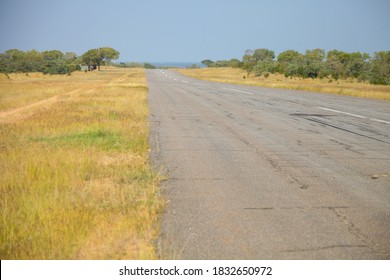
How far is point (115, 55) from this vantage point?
125 m

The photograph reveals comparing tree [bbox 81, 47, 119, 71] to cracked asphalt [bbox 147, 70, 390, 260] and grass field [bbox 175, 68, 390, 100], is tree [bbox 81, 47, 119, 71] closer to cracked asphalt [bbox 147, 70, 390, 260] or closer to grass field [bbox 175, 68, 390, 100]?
grass field [bbox 175, 68, 390, 100]

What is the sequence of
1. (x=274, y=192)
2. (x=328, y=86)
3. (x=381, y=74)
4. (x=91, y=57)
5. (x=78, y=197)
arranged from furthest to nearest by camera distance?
1. (x=91, y=57)
2. (x=381, y=74)
3. (x=328, y=86)
4. (x=274, y=192)
5. (x=78, y=197)

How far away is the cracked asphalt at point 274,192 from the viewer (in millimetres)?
3674

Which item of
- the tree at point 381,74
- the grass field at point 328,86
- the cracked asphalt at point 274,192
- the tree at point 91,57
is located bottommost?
the cracked asphalt at point 274,192

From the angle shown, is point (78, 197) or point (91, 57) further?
point (91, 57)

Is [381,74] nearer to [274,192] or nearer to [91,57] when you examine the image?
[274,192]

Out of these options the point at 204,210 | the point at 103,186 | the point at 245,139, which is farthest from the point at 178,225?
the point at 245,139

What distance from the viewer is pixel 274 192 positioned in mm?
5254

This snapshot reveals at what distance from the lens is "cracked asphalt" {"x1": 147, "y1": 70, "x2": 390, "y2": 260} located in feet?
12.1

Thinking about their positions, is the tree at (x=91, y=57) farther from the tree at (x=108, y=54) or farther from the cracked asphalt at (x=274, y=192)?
the cracked asphalt at (x=274, y=192)

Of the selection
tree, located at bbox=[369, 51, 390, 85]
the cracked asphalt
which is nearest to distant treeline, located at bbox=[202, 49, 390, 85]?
tree, located at bbox=[369, 51, 390, 85]

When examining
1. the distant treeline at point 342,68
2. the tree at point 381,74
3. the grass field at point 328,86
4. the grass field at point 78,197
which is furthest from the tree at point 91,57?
the grass field at point 78,197

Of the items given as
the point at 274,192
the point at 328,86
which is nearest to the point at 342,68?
the point at 328,86
